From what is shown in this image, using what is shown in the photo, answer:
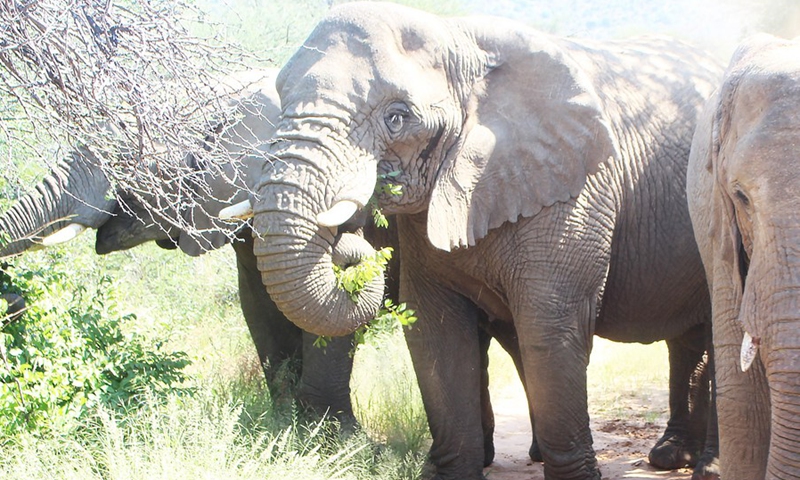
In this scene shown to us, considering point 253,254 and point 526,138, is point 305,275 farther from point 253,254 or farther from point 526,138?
point 253,254

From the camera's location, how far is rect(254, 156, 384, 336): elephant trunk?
566cm

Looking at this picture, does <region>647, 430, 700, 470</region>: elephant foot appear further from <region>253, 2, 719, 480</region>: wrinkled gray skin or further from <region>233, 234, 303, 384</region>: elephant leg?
<region>233, 234, 303, 384</region>: elephant leg

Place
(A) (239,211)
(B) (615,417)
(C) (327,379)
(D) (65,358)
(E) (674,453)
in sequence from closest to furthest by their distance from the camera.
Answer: (A) (239,211), (D) (65,358), (C) (327,379), (E) (674,453), (B) (615,417)

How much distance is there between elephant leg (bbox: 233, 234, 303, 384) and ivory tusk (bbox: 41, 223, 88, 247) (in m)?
1.39

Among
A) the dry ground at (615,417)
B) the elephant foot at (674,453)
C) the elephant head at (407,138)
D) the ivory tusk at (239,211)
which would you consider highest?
the elephant head at (407,138)

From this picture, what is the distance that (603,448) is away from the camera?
27.9ft

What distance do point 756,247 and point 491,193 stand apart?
2.33 meters

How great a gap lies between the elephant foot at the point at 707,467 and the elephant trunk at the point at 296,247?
2.53 metres

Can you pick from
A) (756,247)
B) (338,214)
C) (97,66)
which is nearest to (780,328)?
(756,247)

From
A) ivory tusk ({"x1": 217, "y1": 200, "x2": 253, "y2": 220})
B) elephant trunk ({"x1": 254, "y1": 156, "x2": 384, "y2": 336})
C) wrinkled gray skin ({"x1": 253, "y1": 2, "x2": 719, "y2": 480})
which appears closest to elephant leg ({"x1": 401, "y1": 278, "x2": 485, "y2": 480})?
wrinkled gray skin ({"x1": 253, "y1": 2, "x2": 719, "y2": 480})

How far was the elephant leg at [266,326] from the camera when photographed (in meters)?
8.20

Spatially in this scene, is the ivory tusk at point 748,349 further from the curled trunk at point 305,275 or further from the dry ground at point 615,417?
the dry ground at point 615,417

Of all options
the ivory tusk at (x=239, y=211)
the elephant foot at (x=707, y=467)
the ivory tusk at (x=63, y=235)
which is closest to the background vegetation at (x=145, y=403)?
the ivory tusk at (x=63, y=235)

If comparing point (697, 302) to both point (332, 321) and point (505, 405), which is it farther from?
point (505, 405)
